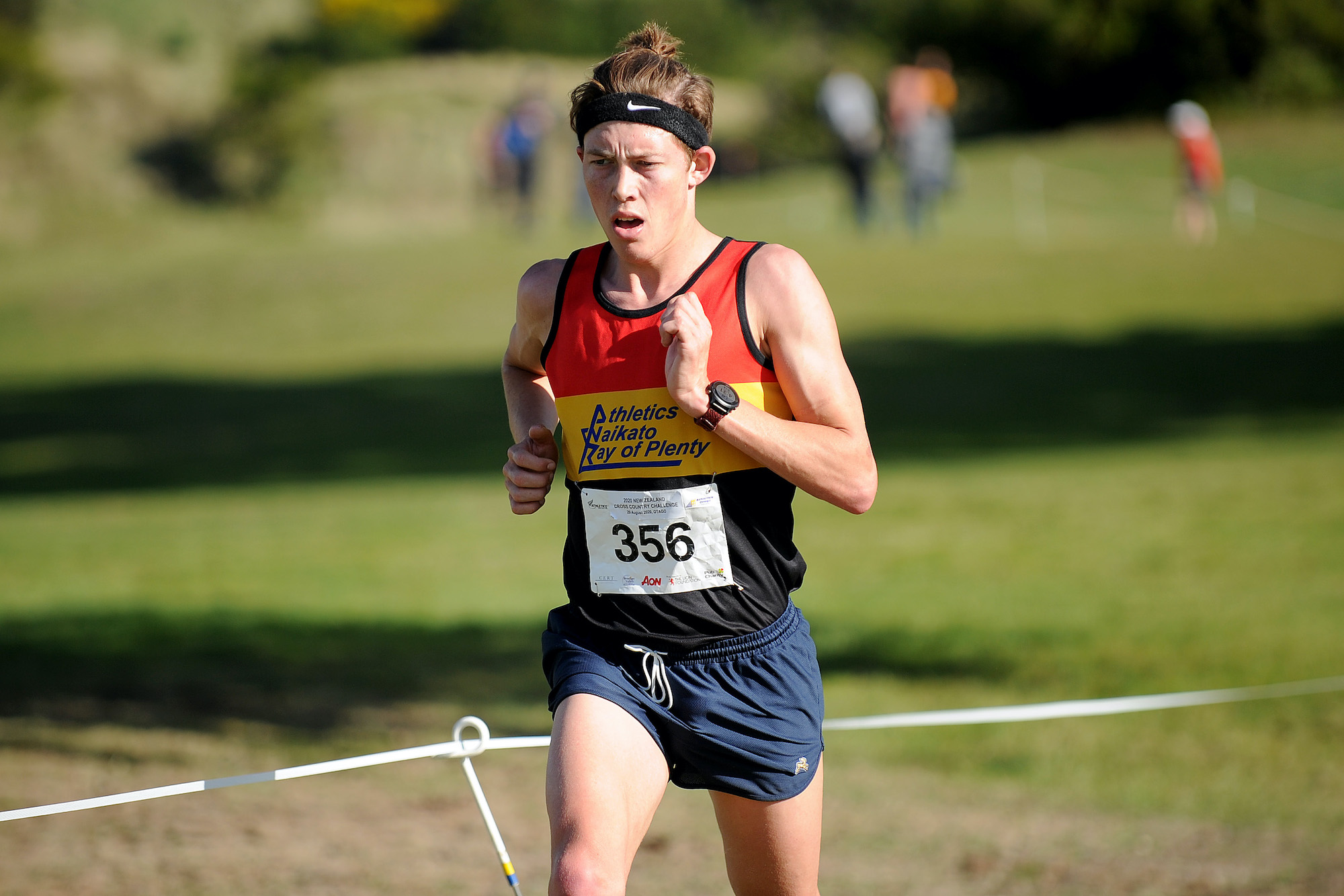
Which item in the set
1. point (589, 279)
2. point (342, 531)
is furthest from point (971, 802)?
point (342, 531)

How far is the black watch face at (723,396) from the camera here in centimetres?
289

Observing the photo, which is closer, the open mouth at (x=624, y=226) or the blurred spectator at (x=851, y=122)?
the open mouth at (x=624, y=226)

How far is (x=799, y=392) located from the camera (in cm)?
303

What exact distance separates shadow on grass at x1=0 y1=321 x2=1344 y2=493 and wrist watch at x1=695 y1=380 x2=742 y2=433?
1365cm

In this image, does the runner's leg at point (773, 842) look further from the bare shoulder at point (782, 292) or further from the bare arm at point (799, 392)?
the bare shoulder at point (782, 292)

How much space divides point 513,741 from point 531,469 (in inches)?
31.9

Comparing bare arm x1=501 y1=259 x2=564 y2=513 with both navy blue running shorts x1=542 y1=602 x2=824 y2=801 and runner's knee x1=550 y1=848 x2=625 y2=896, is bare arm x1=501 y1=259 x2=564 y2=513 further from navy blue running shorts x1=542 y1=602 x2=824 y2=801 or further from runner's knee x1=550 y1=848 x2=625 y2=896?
runner's knee x1=550 y1=848 x2=625 y2=896

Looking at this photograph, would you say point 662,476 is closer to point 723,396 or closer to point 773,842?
point 723,396

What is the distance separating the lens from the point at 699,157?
3.15 meters

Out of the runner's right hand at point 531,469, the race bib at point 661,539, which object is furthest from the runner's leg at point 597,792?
the runner's right hand at point 531,469

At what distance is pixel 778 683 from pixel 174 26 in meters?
63.0

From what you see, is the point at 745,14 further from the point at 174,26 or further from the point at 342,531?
the point at 342,531

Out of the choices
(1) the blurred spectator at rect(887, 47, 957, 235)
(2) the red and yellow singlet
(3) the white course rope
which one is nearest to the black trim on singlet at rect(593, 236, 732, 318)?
(2) the red and yellow singlet

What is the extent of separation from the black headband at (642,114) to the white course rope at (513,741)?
1383 mm
